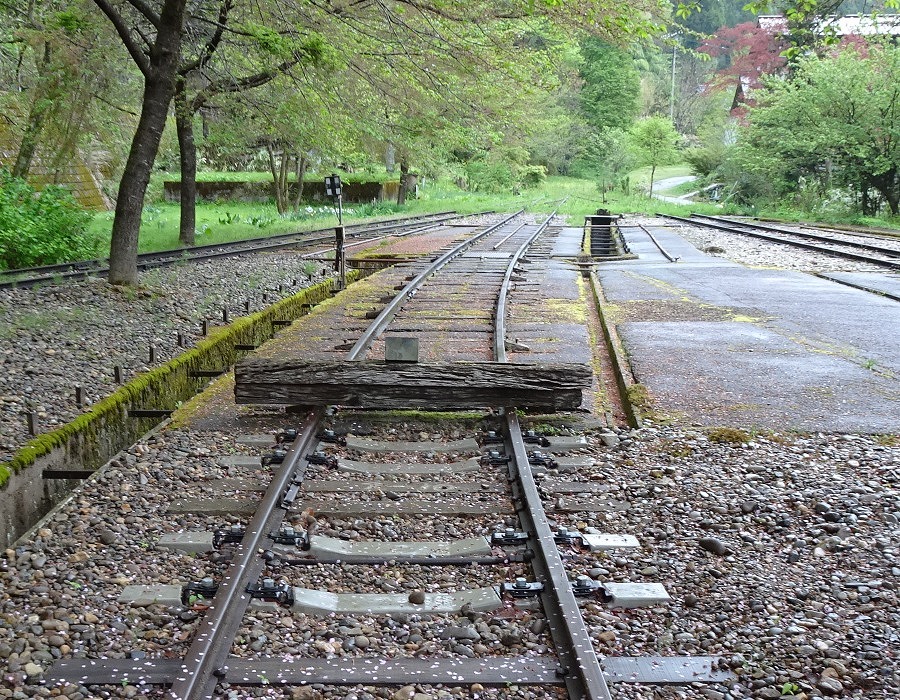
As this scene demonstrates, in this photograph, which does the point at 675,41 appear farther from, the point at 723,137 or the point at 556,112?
the point at 556,112

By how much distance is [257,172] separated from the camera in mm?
49406

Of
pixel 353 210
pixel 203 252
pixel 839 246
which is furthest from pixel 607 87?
pixel 203 252

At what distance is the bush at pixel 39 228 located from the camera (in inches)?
526

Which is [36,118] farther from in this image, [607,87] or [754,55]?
[607,87]

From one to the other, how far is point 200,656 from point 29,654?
0.67 metres

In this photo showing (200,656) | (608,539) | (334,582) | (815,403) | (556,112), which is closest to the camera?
(200,656)

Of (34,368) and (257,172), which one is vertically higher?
(257,172)

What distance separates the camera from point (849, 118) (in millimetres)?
30578

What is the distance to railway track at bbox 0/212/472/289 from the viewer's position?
11.6 metres

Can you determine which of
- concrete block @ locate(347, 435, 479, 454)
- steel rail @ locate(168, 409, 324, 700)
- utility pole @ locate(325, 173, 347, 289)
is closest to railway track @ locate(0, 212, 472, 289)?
utility pole @ locate(325, 173, 347, 289)

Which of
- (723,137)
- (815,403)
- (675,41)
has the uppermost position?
(723,137)

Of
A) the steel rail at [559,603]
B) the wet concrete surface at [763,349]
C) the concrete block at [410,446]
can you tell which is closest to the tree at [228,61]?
the wet concrete surface at [763,349]

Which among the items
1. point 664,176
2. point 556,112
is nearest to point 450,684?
point 556,112

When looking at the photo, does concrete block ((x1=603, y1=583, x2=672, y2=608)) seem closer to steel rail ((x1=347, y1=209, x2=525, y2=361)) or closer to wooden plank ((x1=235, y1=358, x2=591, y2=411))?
wooden plank ((x1=235, y1=358, x2=591, y2=411))
